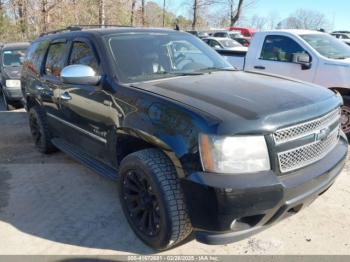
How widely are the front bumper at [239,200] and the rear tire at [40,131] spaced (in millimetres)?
3453

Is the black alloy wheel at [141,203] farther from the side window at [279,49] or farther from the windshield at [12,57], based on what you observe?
the windshield at [12,57]

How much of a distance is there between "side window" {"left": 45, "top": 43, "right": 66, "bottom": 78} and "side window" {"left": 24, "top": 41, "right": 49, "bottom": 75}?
0.26 metres

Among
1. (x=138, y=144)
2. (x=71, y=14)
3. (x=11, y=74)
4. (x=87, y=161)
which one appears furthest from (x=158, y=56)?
(x=71, y=14)

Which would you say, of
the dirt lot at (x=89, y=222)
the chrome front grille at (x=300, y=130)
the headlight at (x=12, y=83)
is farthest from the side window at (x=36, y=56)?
the chrome front grille at (x=300, y=130)

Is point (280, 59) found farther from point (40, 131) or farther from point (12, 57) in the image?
point (12, 57)

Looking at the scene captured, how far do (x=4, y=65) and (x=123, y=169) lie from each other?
8.28 m

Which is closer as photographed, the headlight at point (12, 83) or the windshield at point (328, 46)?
the windshield at point (328, 46)

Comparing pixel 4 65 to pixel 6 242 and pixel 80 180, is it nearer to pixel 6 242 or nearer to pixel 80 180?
pixel 80 180

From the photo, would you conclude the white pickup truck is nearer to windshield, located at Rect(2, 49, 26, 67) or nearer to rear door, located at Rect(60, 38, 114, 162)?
rear door, located at Rect(60, 38, 114, 162)

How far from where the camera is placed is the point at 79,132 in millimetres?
4402

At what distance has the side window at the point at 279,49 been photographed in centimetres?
730

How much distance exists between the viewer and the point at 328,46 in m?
7.26

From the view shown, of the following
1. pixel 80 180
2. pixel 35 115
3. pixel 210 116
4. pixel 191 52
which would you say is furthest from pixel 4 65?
pixel 210 116

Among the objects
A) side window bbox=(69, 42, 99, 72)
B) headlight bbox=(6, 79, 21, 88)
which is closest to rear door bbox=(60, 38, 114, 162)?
side window bbox=(69, 42, 99, 72)
